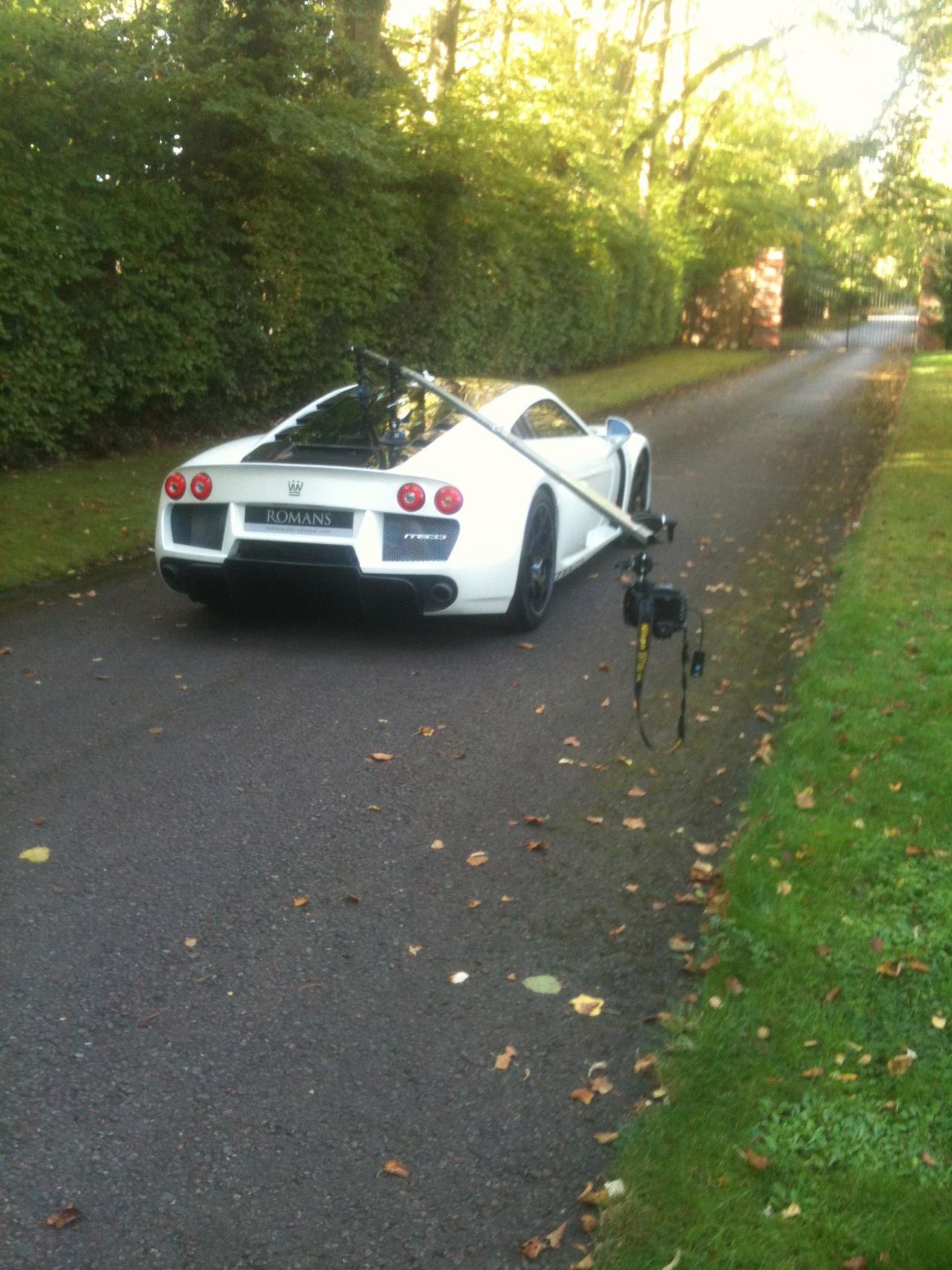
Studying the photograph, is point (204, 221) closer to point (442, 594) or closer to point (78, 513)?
point (78, 513)

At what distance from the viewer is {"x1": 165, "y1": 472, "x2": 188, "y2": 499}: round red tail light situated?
784 cm

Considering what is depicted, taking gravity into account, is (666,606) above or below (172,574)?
above

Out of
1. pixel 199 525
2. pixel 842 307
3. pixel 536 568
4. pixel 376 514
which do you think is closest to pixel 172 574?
pixel 199 525

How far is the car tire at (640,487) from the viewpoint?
11039 millimetres

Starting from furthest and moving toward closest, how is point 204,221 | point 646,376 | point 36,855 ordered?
point 646,376 → point 204,221 → point 36,855

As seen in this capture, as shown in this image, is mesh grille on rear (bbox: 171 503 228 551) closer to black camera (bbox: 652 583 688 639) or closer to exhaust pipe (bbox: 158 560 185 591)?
exhaust pipe (bbox: 158 560 185 591)

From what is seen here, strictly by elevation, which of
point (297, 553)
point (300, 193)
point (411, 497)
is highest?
point (300, 193)

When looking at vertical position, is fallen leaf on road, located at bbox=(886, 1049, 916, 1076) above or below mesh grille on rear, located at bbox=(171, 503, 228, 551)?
below

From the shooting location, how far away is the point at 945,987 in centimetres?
407

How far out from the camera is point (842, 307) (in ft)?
227

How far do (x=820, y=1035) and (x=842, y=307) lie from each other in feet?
230

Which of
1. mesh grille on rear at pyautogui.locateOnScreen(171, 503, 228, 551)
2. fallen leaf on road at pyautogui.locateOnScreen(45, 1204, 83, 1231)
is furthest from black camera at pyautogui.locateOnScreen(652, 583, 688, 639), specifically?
fallen leaf on road at pyautogui.locateOnScreen(45, 1204, 83, 1231)

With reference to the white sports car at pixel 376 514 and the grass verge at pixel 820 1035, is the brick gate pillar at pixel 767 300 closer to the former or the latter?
the white sports car at pixel 376 514

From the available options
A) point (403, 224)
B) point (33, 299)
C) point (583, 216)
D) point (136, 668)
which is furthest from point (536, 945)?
point (583, 216)
